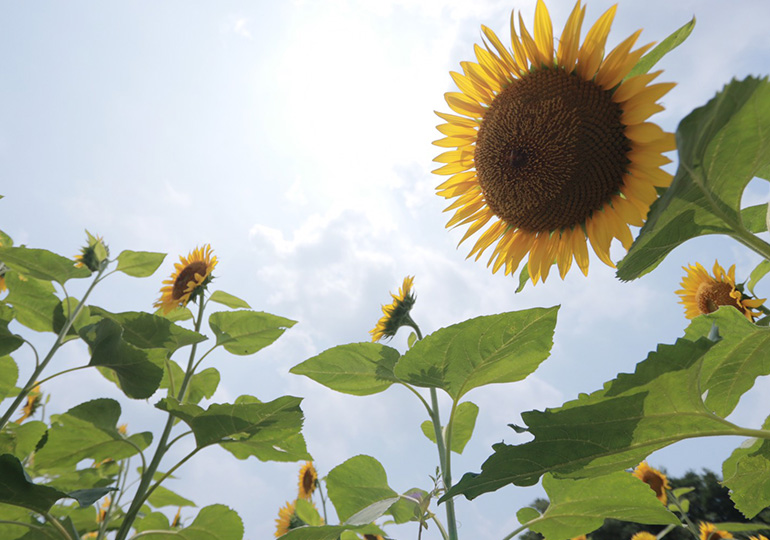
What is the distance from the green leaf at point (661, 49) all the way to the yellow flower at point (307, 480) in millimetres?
3739

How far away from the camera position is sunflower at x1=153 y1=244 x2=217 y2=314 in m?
2.63

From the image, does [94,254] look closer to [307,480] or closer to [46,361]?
[46,361]

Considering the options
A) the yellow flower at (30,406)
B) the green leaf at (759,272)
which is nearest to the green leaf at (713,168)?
the green leaf at (759,272)

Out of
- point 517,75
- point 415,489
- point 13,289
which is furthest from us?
point 13,289

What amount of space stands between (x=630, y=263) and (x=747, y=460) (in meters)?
0.57

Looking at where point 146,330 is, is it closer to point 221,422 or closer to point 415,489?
point 221,422

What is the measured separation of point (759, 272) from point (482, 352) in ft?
2.65

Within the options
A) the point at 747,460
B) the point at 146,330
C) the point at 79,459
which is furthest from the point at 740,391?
the point at 79,459

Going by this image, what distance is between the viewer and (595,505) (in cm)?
121

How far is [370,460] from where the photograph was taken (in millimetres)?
1562

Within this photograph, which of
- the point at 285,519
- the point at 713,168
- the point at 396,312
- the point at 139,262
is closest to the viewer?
the point at 713,168

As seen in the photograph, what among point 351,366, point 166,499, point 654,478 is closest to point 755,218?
point 351,366

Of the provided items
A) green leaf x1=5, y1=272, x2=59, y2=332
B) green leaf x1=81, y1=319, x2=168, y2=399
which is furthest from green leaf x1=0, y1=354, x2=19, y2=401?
green leaf x1=81, y1=319, x2=168, y2=399

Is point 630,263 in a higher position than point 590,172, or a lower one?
lower
